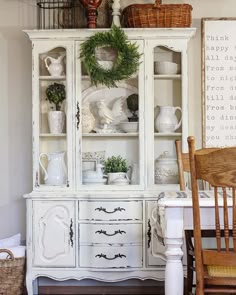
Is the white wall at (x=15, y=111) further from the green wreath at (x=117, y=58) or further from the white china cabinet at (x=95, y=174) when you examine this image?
the green wreath at (x=117, y=58)

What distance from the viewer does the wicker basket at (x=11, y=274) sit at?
10.3 feet

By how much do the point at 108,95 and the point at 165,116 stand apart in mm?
477

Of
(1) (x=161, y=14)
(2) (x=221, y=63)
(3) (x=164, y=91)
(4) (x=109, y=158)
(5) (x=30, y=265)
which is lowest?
(5) (x=30, y=265)

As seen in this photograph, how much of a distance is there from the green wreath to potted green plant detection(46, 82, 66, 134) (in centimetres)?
27

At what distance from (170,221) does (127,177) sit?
4.34ft

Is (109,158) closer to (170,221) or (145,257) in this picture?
(145,257)

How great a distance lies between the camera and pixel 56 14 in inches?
138

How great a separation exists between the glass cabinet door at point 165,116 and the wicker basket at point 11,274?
3.50 ft

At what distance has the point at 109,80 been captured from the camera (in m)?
3.17

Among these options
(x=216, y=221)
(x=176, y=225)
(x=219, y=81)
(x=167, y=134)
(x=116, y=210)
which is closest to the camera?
(x=216, y=221)

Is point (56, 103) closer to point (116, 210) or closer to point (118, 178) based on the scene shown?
point (118, 178)

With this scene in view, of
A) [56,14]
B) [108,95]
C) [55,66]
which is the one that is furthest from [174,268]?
[56,14]

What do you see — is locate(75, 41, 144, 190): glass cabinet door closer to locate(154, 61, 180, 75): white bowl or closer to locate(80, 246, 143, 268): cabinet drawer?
locate(154, 61, 180, 75): white bowl

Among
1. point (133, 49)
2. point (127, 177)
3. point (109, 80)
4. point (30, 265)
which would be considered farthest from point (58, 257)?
point (133, 49)
